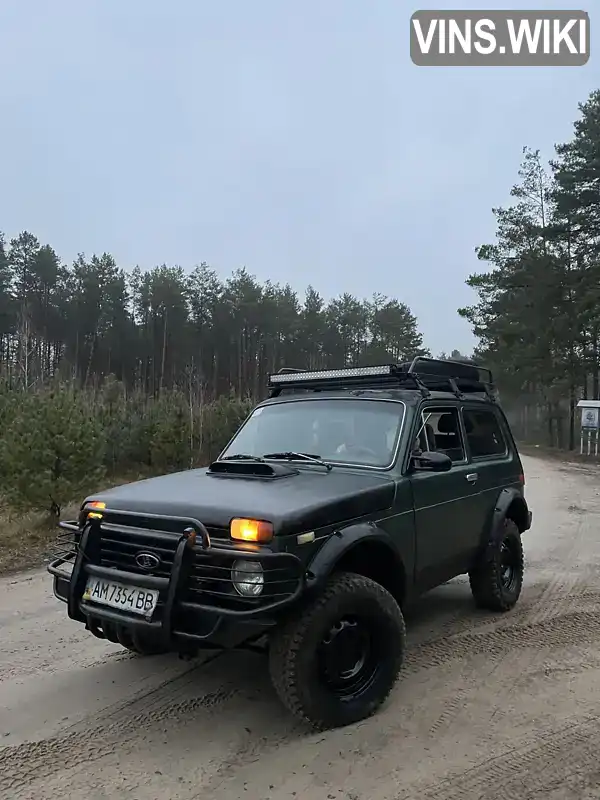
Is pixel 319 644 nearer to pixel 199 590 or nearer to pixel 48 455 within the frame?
pixel 199 590

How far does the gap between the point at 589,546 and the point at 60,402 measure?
7427mm

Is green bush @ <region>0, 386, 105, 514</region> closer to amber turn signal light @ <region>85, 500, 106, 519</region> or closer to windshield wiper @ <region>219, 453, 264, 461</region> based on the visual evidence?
windshield wiper @ <region>219, 453, 264, 461</region>

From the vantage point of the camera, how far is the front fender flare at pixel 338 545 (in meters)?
3.48

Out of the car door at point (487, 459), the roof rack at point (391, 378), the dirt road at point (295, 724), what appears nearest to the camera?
the dirt road at point (295, 724)

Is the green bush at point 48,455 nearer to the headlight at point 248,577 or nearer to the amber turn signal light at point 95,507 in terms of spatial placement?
the amber turn signal light at point 95,507

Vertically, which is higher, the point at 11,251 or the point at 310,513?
the point at 11,251

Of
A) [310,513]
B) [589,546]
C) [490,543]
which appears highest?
[310,513]

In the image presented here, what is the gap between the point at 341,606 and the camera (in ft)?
11.8

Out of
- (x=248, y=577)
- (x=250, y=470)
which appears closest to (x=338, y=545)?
(x=248, y=577)

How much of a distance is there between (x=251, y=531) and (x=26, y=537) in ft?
22.0

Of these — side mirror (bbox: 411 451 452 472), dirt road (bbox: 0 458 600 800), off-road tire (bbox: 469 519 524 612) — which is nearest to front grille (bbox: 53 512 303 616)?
dirt road (bbox: 0 458 600 800)

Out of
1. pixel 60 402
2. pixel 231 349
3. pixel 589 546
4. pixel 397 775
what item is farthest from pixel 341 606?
pixel 231 349

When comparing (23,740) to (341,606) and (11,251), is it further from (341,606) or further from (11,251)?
(11,251)

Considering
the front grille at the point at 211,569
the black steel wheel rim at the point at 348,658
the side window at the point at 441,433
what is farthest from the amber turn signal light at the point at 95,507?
the side window at the point at 441,433
